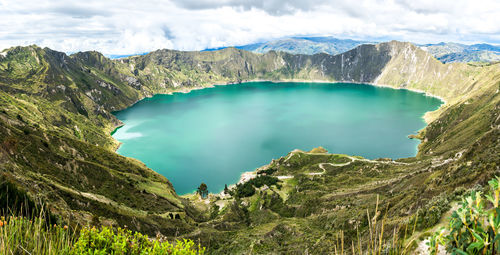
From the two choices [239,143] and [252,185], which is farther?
[239,143]

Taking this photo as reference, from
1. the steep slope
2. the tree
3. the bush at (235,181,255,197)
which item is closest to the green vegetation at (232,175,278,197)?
the bush at (235,181,255,197)

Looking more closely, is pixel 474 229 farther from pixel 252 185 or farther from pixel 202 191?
pixel 202 191

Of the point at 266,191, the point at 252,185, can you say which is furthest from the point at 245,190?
the point at 266,191

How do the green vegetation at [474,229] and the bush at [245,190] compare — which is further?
the bush at [245,190]

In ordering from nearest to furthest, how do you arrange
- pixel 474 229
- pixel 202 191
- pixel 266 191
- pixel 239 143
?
pixel 474 229
pixel 266 191
pixel 202 191
pixel 239 143

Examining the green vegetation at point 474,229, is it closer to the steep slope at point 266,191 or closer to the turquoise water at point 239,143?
the steep slope at point 266,191

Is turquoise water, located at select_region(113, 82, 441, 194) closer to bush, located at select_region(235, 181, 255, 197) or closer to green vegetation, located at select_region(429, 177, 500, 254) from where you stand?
bush, located at select_region(235, 181, 255, 197)

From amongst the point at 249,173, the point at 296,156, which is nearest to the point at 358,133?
the point at 296,156

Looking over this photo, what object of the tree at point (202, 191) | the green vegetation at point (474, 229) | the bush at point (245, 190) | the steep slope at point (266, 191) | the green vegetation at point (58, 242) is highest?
the green vegetation at point (474, 229)

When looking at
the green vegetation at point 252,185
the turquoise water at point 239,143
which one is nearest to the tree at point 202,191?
the turquoise water at point 239,143

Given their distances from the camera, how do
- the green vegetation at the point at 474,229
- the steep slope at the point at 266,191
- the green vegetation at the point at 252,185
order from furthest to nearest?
the green vegetation at the point at 252,185 → the steep slope at the point at 266,191 → the green vegetation at the point at 474,229

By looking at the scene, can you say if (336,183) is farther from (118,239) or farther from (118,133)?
(118,133)
